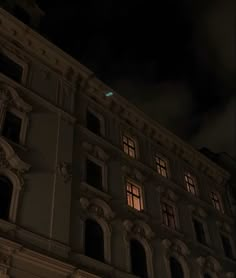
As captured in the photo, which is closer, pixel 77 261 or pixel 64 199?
pixel 77 261

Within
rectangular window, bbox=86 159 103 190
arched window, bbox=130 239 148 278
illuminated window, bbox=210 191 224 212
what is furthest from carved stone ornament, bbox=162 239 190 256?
illuminated window, bbox=210 191 224 212

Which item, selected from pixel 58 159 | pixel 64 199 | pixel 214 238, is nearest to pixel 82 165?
pixel 58 159

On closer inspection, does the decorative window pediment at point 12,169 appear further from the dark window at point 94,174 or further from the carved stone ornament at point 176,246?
the carved stone ornament at point 176,246

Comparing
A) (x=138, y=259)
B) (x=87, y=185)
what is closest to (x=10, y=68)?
(x=87, y=185)

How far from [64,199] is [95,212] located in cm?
170

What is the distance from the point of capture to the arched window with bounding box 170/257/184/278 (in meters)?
18.6

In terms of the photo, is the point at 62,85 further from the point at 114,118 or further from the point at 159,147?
the point at 159,147

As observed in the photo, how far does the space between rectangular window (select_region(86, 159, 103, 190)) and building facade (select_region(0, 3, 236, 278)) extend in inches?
2.4

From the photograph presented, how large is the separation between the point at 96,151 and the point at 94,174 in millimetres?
1323

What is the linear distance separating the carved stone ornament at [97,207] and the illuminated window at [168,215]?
401 cm

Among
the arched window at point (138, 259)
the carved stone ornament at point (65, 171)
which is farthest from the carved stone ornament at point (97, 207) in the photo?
the arched window at point (138, 259)

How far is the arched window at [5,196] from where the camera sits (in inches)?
542

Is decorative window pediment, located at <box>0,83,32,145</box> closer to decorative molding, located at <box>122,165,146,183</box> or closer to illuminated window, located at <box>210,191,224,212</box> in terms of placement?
decorative molding, located at <box>122,165,146,183</box>

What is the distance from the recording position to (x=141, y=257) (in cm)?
1752
